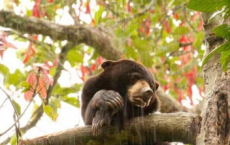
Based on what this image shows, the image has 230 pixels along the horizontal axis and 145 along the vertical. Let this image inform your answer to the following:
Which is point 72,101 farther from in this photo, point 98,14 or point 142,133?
point 142,133

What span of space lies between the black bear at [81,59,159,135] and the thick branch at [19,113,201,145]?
8 centimetres

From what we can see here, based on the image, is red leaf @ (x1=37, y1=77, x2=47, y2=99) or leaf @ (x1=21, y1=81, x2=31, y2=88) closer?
leaf @ (x1=21, y1=81, x2=31, y2=88)

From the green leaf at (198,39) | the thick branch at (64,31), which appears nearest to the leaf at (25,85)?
the thick branch at (64,31)

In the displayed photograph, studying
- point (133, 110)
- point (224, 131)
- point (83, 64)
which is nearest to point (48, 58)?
point (83, 64)

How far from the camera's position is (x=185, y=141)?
2857 mm

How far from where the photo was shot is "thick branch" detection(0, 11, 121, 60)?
5891 millimetres

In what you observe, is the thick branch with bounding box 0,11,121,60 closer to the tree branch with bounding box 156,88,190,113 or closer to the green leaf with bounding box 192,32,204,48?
the tree branch with bounding box 156,88,190,113

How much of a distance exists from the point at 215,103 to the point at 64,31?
12.7 ft

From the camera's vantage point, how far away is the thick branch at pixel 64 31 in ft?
19.3

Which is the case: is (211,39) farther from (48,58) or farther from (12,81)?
(48,58)

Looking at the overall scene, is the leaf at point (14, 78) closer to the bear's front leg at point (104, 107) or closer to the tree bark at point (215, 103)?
the bear's front leg at point (104, 107)

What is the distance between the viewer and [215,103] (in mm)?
2604

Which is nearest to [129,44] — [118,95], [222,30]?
[118,95]

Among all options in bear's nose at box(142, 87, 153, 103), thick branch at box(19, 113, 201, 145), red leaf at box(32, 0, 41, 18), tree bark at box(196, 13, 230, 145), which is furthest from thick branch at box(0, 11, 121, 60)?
tree bark at box(196, 13, 230, 145)
